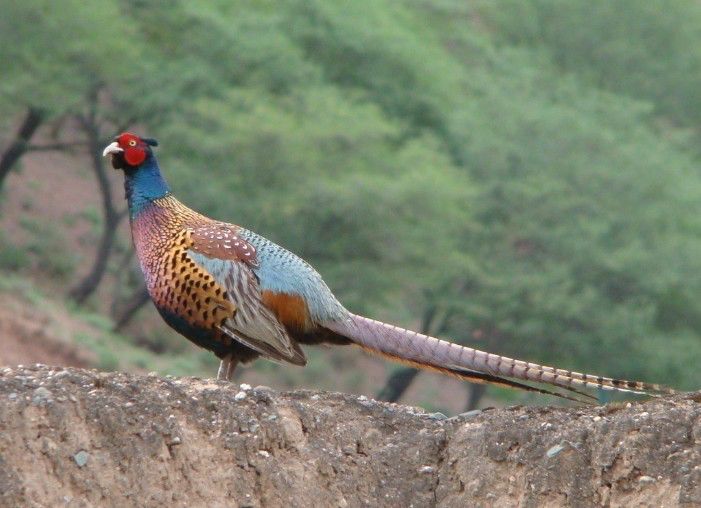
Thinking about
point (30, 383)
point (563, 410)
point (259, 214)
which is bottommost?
point (30, 383)

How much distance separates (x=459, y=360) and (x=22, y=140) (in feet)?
86.7

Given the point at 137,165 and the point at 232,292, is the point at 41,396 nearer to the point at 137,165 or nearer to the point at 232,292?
the point at 232,292

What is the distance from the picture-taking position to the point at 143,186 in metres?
11.4

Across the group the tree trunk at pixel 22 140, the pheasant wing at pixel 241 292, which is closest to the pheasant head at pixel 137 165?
the pheasant wing at pixel 241 292

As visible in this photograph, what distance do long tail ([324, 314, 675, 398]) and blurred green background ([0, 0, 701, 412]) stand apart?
67.9 feet

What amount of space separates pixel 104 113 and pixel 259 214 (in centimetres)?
550

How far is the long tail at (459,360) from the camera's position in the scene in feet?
28.9

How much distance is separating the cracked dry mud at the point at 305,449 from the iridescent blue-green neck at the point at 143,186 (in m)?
2.56

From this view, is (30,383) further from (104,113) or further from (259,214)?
(104,113)

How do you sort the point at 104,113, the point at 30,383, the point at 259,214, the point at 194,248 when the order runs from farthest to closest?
the point at 104,113 → the point at 259,214 → the point at 194,248 → the point at 30,383

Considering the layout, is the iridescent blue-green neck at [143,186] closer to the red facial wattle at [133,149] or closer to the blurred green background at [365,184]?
the red facial wattle at [133,149]

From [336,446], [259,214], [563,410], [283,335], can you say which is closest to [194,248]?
[283,335]

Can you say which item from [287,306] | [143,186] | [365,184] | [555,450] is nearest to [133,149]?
[143,186]

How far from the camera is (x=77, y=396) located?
8.28 meters
